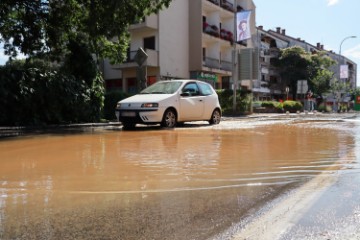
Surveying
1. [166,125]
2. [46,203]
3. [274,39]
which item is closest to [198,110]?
[166,125]

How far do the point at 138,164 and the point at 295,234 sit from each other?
317 cm

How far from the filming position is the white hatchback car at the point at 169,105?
12.4 metres

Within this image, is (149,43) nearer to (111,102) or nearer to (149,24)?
(149,24)

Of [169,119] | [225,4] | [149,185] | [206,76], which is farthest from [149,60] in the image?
[149,185]

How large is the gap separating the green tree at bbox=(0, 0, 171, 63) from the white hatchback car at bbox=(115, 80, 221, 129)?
289 cm

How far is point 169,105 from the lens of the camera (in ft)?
41.9

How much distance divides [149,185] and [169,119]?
8.34m

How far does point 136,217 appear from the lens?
11.4 feet

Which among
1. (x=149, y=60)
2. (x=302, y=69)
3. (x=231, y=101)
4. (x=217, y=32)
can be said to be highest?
(x=217, y=32)

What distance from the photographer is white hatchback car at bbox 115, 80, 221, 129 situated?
1238 centimetres

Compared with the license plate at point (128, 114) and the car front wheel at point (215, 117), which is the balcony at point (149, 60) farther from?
the license plate at point (128, 114)

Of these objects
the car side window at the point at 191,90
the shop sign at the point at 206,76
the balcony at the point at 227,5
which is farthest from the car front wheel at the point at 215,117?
the balcony at the point at 227,5

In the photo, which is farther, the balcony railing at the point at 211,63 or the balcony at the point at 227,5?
the balcony at the point at 227,5

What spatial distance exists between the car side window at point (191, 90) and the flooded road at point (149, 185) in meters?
5.42
